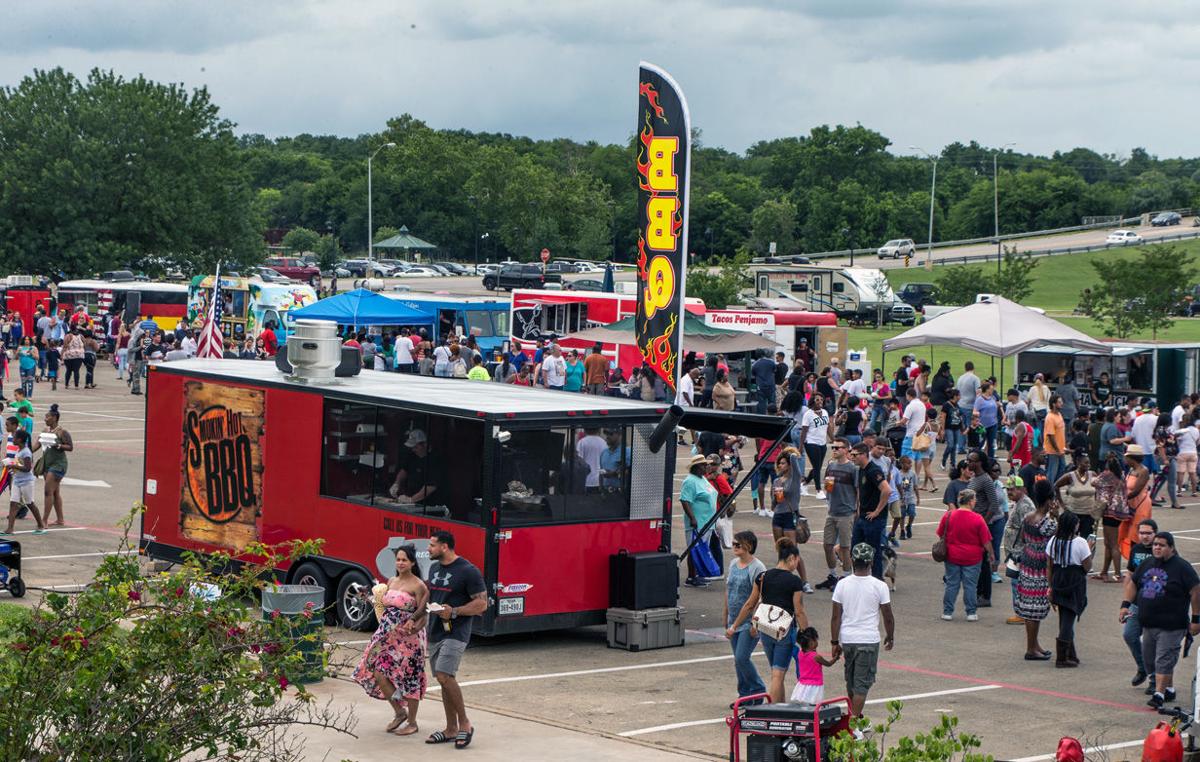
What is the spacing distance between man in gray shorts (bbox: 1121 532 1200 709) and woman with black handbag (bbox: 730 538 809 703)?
3221mm

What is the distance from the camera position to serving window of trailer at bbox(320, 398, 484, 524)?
14.9 m

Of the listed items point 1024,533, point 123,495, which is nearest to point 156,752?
point 1024,533

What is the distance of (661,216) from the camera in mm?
22109

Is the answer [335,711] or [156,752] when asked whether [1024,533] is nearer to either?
[335,711]

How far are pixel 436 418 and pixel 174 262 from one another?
5420cm

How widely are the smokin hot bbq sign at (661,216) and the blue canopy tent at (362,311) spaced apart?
18442 millimetres

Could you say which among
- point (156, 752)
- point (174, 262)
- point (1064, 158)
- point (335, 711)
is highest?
point (1064, 158)

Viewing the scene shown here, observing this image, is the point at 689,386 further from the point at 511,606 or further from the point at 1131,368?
the point at 511,606

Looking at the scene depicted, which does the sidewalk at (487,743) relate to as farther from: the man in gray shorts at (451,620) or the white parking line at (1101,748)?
the white parking line at (1101,748)

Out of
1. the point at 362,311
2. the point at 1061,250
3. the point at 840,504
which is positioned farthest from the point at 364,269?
the point at 840,504

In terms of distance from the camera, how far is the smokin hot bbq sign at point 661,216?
21844 mm

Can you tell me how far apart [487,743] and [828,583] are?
314 inches

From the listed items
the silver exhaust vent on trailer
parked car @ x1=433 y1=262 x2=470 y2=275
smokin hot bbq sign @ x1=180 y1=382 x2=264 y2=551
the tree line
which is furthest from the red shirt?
parked car @ x1=433 y1=262 x2=470 y2=275

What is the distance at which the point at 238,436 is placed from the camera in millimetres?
17141
